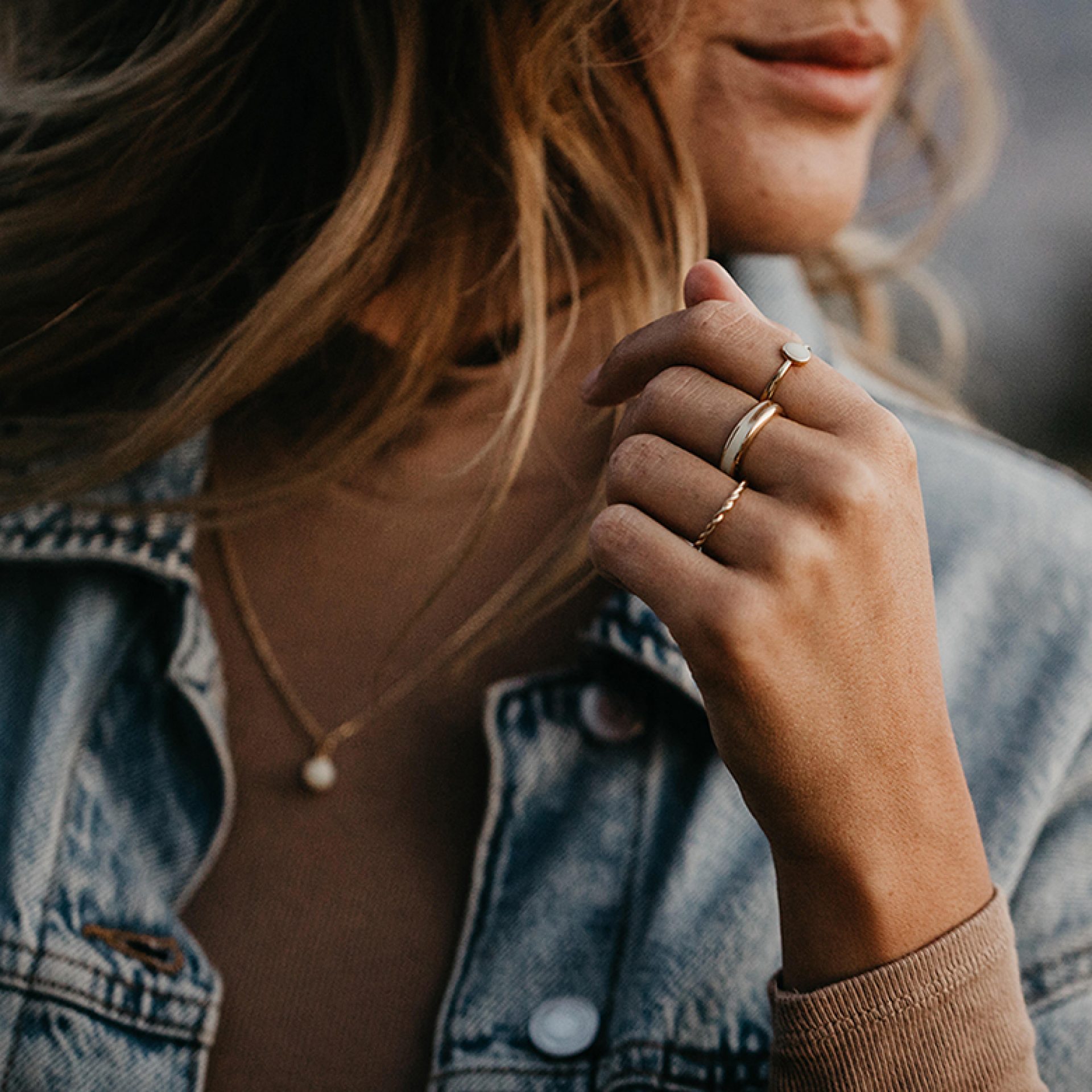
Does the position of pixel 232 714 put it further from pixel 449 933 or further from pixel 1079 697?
pixel 1079 697

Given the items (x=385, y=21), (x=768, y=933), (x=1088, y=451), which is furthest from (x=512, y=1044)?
(x=1088, y=451)

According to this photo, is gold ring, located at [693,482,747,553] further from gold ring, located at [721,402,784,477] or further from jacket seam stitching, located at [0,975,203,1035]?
jacket seam stitching, located at [0,975,203,1035]

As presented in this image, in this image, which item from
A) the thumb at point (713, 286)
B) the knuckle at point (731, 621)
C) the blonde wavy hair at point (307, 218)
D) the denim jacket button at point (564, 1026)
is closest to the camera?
the knuckle at point (731, 621)

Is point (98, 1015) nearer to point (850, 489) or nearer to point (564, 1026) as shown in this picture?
Result: point (564, 1026)

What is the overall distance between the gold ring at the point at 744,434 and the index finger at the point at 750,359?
2 centimetres

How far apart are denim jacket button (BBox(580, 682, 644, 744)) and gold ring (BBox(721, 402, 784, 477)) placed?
481 mm

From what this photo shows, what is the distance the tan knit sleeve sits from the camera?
88cm

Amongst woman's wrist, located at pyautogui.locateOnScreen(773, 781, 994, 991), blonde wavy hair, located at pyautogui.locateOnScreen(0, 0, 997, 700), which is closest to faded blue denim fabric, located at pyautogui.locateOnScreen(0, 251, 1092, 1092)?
blonde wavy hair, located at pyautogui.locateOnScreen(0, 0, 997, 700)

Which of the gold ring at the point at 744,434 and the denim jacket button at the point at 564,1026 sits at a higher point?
the gold ring at the point at 744,434

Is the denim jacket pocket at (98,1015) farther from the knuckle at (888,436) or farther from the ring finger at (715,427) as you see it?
the knuckle at (888,436)

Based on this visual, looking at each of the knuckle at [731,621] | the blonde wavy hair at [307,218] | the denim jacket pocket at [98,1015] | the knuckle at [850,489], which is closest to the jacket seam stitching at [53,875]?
the denim jacket pocket at [98,1015]

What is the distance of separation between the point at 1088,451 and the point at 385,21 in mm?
14981

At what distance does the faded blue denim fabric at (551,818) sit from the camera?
→ 3.66 feet

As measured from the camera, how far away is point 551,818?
1.25 meters
